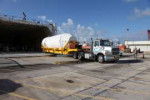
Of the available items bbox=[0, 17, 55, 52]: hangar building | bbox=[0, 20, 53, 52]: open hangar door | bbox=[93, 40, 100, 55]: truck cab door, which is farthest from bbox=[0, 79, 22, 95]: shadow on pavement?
bbox=[0, 20, 53, 52]: open hangar door

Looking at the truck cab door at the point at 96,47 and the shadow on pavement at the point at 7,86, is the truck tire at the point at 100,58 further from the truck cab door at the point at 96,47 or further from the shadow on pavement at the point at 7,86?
the shadow on pavement at the point at 7,86

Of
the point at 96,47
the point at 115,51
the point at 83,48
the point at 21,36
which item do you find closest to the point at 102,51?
the point at 96,47

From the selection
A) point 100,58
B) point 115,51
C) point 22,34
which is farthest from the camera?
point 22,34

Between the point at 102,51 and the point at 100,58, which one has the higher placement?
the point at 102,51

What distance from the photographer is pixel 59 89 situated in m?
8.81

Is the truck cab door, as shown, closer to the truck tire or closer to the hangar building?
the truck tire

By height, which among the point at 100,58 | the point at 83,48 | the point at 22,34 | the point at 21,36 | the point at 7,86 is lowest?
the point at 7,86

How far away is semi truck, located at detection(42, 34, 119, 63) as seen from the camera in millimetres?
21656

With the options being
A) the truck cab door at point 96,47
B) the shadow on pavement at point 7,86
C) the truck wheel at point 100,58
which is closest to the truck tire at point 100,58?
the truck wheel at point 100,58

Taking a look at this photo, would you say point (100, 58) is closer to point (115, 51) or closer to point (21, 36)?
point (115, 51)

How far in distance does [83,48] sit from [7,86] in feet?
57.7

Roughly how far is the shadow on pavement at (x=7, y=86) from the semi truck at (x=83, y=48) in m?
13.5

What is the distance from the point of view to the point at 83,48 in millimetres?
26000

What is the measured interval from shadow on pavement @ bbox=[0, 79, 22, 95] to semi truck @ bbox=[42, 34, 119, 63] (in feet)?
44.4
